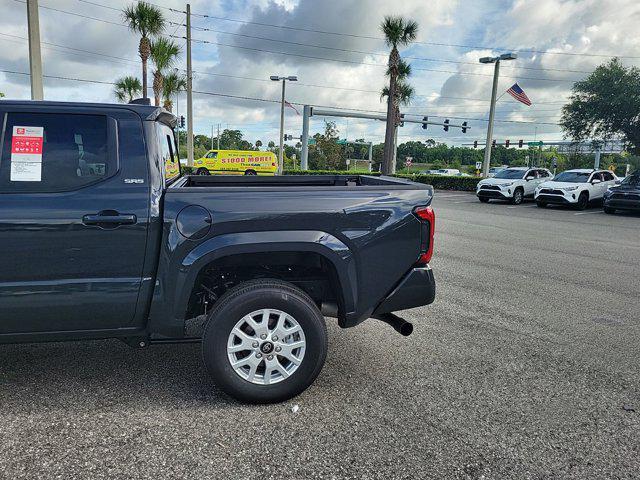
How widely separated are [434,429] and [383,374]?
30.6 inches

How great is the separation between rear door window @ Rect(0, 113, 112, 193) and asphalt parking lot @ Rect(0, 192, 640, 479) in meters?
1.38

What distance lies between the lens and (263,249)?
305 centimetres

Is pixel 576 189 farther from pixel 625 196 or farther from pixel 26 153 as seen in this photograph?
pixel 26 153

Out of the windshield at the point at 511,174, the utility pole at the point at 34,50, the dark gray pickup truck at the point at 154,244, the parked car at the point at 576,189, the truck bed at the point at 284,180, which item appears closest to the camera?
the dark gray pickup truck at the point at 154,244

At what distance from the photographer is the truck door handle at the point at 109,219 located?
9.46ft

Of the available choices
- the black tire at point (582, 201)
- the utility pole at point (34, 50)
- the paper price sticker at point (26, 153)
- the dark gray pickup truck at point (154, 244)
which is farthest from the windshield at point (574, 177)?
the paper price sticker at point (26, 153)

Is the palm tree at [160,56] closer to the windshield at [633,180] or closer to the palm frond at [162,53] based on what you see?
the palm frond at [162,53]

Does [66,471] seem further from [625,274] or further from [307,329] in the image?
[625,274]

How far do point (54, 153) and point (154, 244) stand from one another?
82 centimetres

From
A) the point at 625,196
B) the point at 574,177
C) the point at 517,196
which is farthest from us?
the point at 517,196

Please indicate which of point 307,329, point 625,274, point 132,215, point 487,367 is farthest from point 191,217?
point 625,274

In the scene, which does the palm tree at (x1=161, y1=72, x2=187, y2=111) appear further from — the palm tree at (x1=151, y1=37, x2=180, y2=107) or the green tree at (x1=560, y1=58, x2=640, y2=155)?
the green tree at (x1=560, y1=58, x2=640, y2=155)

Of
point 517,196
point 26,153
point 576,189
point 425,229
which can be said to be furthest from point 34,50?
point 517,196

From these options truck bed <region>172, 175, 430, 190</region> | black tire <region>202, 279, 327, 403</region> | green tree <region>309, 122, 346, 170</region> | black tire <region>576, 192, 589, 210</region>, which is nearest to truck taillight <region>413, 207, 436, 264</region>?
black tire <region>202, 279, 327, 403</region>
